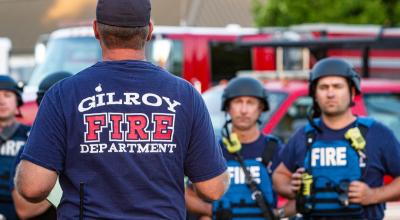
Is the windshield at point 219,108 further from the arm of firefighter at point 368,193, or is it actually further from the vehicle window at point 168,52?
the vehicle window at point 168,52

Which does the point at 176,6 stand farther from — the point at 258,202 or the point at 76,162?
the point at 76,162

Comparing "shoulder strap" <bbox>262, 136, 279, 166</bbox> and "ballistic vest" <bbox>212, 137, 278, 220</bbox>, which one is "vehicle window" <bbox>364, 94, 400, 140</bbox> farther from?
"ballistic vest" <bbox>212, 137, 278, 220</bbox>

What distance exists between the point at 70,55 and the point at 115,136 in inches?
437

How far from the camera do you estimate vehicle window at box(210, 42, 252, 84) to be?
16109 mm

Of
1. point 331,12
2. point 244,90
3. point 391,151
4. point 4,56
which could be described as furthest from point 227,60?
point 391,151

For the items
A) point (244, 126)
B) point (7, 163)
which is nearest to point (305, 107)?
point (244, 126)

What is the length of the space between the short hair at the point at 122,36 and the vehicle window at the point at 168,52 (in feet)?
32.4

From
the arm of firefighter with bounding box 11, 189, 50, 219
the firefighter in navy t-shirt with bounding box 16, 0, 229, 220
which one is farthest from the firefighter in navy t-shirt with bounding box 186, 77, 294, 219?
the firefighter in navy t-shirt with bounding box 16, 0, 229, 220

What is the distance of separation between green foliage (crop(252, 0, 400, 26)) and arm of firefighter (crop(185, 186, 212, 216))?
19.8 metres

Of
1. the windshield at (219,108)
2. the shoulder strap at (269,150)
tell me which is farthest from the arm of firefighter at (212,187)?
the windshield at (219,108)

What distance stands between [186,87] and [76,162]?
0.52 m

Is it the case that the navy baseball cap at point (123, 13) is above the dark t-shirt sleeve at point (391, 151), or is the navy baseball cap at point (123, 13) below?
above

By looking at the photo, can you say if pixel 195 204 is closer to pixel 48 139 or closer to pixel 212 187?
pixel 212 187

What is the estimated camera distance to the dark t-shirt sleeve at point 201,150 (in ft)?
Answer: 12.9
